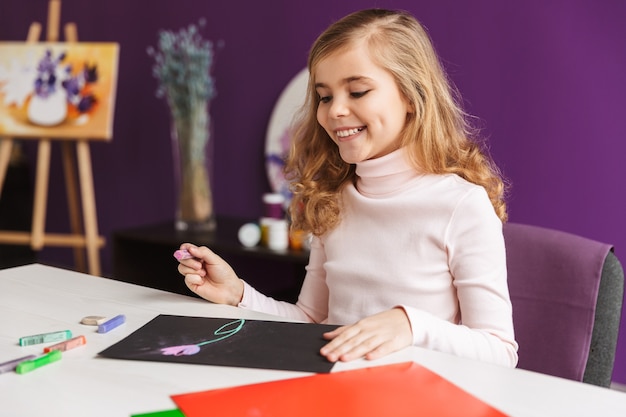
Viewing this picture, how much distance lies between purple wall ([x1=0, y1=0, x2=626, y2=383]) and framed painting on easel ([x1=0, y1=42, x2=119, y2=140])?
398mm

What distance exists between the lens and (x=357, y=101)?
1.29 m

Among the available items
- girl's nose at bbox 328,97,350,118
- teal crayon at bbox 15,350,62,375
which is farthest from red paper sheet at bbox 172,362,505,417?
girl's nose at bbox 328,97,350,118

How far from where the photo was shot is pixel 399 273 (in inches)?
51.8

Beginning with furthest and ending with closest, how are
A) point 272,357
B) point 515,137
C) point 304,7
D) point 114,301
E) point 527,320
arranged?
point 304,7, point 515,137, point 527,320, point 114,301, point 272,357

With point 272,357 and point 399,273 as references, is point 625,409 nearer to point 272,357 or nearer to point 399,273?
point 272,357

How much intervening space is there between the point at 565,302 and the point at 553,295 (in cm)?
3

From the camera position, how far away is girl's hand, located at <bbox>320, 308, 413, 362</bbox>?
90 cm

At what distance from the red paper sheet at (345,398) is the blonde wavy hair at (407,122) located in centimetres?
58

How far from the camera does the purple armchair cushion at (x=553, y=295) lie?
1235mm

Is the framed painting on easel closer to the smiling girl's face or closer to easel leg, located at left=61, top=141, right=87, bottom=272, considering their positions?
easel leg, located at left=61, top=141, right=87, bottom=272

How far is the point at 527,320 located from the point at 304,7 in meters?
1.80

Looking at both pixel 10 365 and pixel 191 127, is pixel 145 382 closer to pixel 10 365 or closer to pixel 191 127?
pixel 10 365

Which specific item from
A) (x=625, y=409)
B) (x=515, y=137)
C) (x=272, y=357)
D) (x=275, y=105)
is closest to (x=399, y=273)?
(x=272, y=357)

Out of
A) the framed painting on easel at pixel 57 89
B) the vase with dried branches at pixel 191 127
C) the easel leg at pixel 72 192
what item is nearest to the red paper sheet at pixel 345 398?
the vase with dried branches at pixel 191 127
